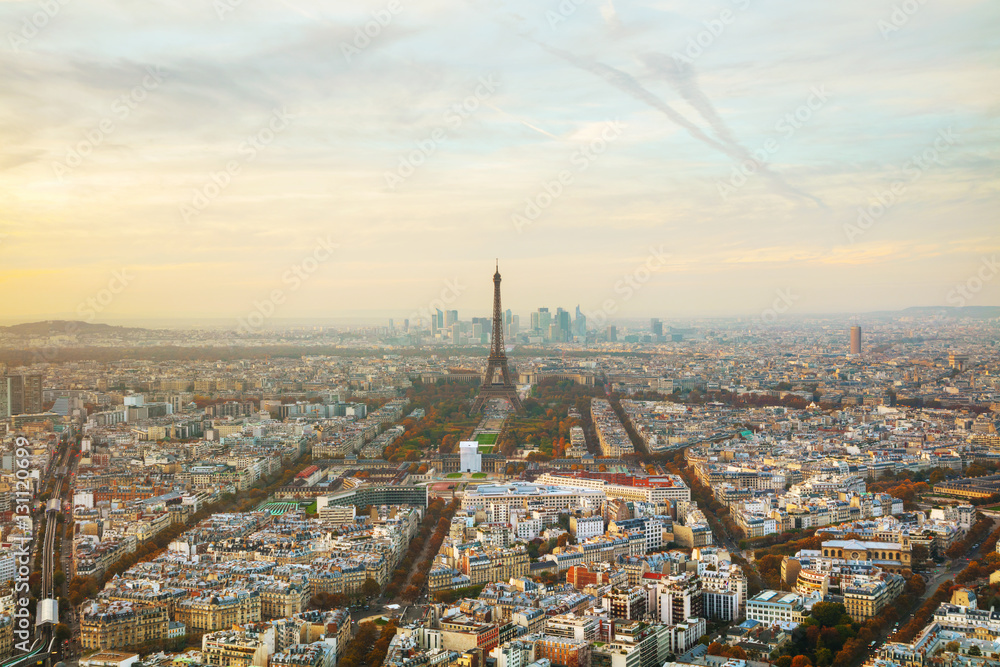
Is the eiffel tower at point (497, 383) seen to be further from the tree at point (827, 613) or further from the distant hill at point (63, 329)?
the tree at point (827, 613)

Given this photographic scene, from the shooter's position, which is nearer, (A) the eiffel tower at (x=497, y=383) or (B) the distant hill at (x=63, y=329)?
(B) the distant hill at (x=63, y=329)

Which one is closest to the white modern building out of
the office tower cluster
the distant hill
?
the distant hill

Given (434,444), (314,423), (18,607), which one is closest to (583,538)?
(18,607)

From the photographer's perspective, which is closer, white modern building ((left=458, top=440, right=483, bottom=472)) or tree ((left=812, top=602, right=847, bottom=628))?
tree ((left=812, top=602, right=847, bottom=628))

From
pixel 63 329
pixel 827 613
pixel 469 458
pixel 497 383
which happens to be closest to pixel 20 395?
pixel 63 329

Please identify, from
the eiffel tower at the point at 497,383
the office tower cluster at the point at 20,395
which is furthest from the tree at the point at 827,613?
the eiffel tower at the point at 497,383

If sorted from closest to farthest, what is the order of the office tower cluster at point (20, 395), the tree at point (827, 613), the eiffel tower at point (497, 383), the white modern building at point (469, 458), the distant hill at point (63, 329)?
the tree at point (827, 613), the distant hill at point (63, 329), the white modern building at point (469, 458), the office tower cluster at point (20, 395), the eiffel tower at point (497, 383)

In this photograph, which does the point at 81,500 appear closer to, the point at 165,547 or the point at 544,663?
the point at 165,547

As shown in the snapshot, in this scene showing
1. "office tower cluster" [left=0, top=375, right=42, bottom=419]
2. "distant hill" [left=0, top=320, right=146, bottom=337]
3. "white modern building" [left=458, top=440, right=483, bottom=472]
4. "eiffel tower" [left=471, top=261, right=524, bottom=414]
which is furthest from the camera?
"eiffel tower" [left=471, top=261, right=524, bottom=414]

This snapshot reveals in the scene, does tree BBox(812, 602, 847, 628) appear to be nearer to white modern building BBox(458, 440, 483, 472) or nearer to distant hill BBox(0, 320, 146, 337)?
white modern building BBox(458, 440, 483, 472)

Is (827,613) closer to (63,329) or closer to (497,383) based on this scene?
(497,383)
